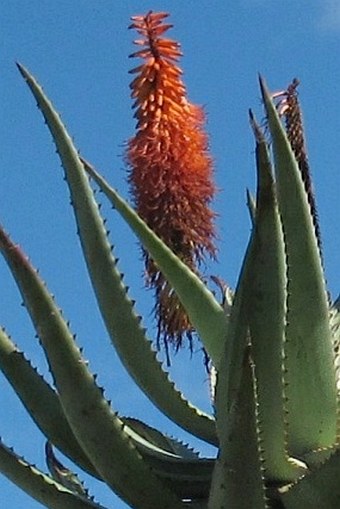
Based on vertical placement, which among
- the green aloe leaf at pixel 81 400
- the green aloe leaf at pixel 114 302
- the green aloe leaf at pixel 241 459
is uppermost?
the green aloe leaf at pixel 114 302

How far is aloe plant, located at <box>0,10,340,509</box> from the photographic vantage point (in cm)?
295

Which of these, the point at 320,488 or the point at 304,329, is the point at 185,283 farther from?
the point at 320,488

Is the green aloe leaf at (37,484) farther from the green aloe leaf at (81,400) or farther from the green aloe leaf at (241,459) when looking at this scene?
the green aloe leaf at (241,459)

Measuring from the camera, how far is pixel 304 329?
11.2ft

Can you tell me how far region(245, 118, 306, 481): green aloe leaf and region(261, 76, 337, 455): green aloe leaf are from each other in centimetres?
14

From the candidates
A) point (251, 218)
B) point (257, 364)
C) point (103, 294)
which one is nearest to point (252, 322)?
point (257, 364)

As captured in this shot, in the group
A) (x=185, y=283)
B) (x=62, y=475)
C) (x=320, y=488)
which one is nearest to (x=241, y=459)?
(x=320, y=488)

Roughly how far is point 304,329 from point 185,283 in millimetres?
313

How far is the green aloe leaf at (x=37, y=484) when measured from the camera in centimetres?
334

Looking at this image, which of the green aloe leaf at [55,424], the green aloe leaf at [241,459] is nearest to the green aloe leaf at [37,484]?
the green aloe leaf at [55,424]

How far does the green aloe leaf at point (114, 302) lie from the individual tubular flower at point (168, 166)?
8 centimetres

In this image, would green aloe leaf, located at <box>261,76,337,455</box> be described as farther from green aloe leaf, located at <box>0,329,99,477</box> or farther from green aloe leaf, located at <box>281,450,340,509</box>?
green aloe leaf, located at <box>0,329,99,477</box>

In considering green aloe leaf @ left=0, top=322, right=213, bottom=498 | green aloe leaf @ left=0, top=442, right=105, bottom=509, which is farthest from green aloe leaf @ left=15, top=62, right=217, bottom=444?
green aloe leaf @ left=0, top=442, right=105, bottom=509

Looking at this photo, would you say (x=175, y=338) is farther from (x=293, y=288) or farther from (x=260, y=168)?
(x=260, y=168)
